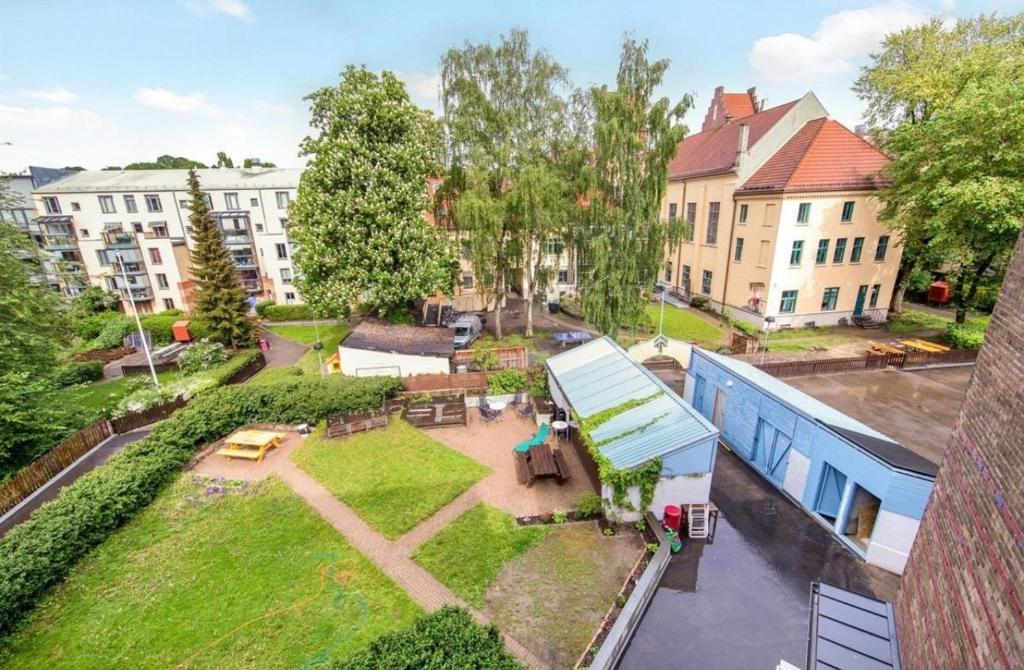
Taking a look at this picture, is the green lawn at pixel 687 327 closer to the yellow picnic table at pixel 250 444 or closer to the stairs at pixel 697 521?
the stairs at pixel 697 521

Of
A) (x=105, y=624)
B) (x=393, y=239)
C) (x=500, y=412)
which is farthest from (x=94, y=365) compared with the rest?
(x=500, y=412)

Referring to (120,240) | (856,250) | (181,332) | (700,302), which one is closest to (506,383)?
(700,302)

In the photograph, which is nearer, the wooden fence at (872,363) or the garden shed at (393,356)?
the wooden fence at (872,363)

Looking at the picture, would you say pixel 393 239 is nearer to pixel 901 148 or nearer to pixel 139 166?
pixel 901 148

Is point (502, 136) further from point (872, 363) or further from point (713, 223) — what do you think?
point (872, 363)

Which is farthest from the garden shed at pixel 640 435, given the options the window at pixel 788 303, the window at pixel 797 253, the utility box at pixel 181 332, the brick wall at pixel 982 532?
the utility box at pixel 181 332

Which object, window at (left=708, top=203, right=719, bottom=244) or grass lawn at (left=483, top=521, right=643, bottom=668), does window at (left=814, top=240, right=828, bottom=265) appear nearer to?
window at (left=708, top=203, right=719, bottom=244)

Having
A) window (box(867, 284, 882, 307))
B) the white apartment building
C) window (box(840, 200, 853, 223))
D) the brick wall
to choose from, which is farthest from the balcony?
window (box(867, 284, 882, 307))
